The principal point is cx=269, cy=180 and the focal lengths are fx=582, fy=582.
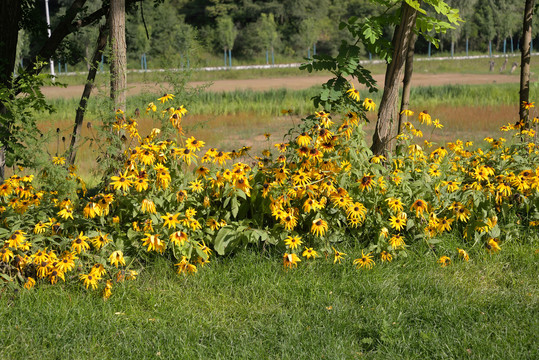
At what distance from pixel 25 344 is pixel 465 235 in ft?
8.88

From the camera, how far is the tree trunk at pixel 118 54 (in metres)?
4.23

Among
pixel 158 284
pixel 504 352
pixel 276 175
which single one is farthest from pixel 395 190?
pixel 158 284

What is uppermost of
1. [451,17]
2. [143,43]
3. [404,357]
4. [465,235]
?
[143,43]

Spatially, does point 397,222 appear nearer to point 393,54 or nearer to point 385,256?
point 385,256

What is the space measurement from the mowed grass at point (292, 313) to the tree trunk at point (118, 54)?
1398mm

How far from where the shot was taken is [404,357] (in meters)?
2.66

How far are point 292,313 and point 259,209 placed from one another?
911 mm

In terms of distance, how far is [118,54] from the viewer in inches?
168

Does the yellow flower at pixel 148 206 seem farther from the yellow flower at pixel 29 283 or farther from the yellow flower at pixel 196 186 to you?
the yellow flower at pixel 29 283

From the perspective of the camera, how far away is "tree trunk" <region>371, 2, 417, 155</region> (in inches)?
173

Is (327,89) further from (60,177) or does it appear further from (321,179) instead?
(60,177)

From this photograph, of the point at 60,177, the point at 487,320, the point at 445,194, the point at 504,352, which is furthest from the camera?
the point at 445,194

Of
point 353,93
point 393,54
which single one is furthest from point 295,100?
point 353,93

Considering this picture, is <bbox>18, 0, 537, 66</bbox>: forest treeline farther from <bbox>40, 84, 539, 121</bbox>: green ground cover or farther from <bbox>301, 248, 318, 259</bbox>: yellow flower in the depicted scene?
<bbox>301, 248, 318, 259</bbox>: yellow flower
